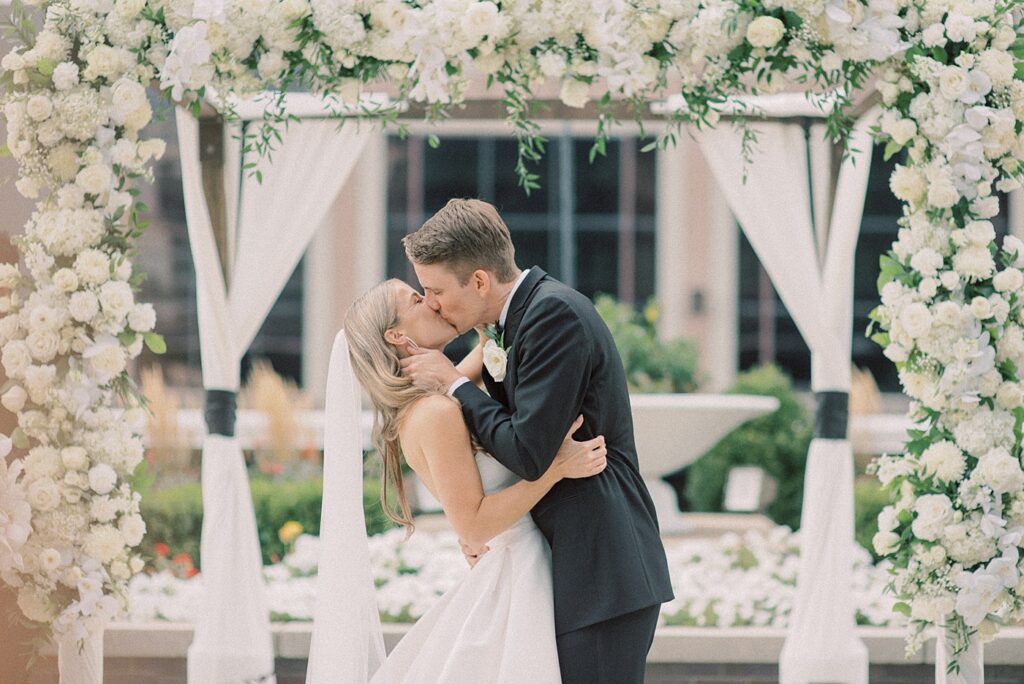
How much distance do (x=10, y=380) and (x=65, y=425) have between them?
0.79 feet

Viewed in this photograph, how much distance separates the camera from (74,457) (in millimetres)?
3740

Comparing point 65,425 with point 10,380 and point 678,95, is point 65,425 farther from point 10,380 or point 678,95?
point 678,95

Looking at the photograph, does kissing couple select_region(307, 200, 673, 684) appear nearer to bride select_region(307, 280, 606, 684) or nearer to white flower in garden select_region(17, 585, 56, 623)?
bride select_region(307, 280, 606, 684)

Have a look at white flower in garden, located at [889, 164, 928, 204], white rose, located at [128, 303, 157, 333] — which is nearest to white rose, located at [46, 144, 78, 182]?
white rose, located at [128, 303, 157, 333]

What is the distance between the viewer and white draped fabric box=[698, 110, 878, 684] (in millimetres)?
4477

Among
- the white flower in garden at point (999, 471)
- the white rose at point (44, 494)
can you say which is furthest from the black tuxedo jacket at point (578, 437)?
the white rose at point (44, 494)

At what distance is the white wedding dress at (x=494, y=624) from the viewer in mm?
Answer: 3006

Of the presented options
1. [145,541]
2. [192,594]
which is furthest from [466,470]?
[145,541]

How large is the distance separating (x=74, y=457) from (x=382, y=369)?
50.7 inches

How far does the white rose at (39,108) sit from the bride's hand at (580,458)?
83.6 inches

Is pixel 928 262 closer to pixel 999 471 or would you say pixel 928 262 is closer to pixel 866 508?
pixel 999 471

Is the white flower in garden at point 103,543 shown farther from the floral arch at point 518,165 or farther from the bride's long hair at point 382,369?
the bride's long hair at point 382,369

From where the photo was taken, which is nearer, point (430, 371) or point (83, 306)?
point (430, 371)

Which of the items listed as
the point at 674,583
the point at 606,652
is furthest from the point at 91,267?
the point at 674,583
